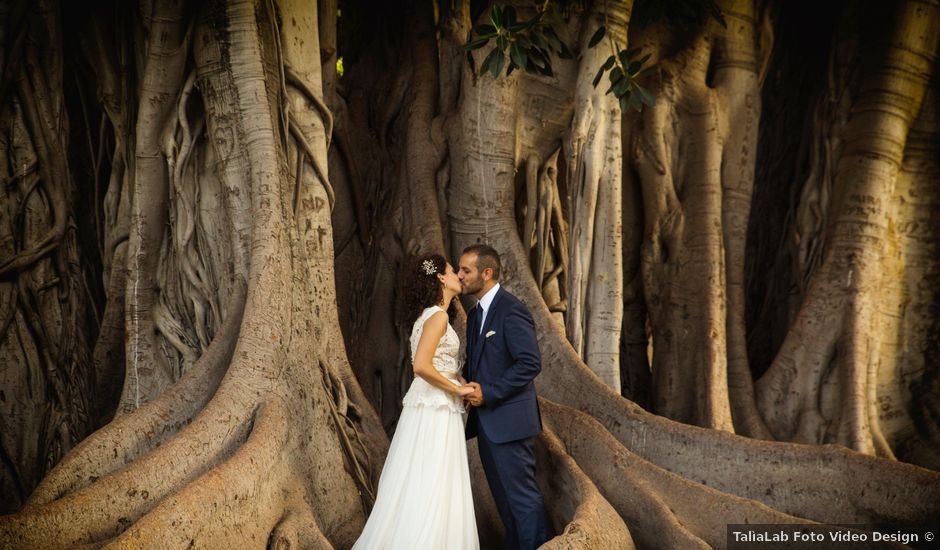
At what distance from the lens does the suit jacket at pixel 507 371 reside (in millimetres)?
3936

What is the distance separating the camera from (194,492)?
338 centimetres

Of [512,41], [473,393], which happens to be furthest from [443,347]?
[512,41]

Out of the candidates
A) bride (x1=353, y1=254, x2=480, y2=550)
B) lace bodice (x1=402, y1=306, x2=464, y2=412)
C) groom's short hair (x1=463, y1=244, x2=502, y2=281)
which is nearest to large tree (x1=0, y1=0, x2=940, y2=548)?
bride (x1=353, y1=254, x2=480, y2=550)

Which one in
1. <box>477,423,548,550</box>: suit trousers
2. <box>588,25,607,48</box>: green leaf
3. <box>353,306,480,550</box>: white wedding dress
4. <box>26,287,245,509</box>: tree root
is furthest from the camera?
<box>588,25,607,48</box>: green leaf

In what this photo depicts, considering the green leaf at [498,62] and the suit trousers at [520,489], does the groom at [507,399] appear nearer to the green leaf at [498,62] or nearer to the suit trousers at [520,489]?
the suit trousers at [520,489]

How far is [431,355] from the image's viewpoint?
3.89 meters

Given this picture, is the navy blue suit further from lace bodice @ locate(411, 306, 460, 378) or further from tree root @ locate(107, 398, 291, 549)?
tree root @ locate(107, 398, 291, 549)

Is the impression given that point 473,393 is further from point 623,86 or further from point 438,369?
point 623,86

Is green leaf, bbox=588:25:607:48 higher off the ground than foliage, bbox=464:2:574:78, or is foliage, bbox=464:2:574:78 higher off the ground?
green leaf, bbox=588:25:607:48

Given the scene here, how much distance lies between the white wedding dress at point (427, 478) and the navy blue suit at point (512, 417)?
14 centimetres

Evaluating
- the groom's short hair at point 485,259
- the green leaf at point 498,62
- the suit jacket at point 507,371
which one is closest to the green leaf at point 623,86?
the green leaf at point 498,62

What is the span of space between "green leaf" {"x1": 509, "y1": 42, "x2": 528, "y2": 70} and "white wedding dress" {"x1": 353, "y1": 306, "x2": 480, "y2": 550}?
57.1 inches

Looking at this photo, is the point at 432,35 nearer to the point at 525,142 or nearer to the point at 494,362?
the point at 525,142

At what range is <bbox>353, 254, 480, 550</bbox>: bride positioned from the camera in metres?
3.83
